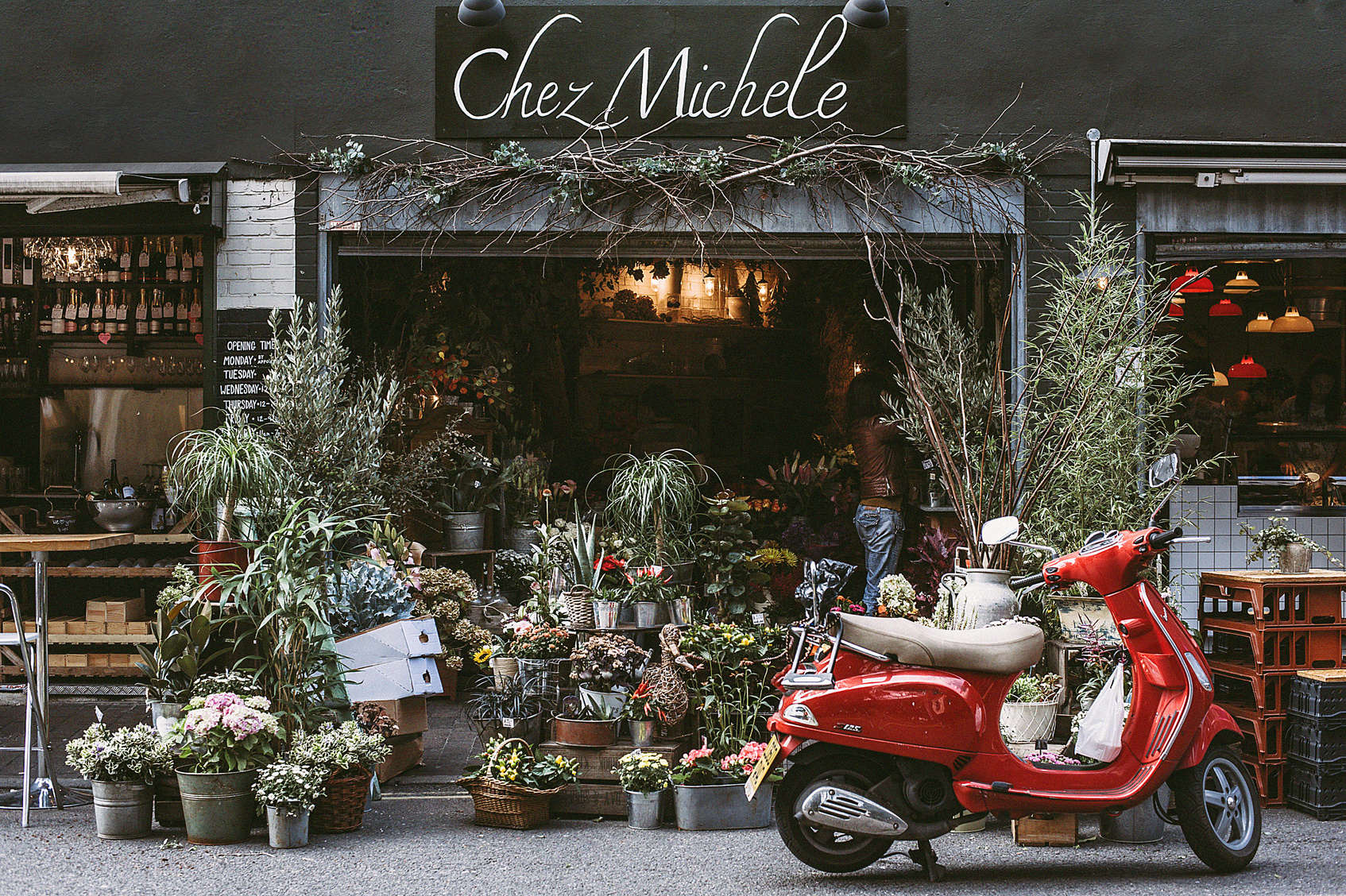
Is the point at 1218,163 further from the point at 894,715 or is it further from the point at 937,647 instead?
the point at 894,715

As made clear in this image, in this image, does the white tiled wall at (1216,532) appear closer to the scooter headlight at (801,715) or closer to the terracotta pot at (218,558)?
the scooter headlight at (801,715)

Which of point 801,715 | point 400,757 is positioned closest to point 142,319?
point 400,757

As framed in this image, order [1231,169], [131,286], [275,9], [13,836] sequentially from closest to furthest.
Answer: [13,836], [1231,169], [275,9], [131,286]

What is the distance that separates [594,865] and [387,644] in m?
2.03

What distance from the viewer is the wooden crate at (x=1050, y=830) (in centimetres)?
496

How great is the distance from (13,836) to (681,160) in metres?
5.54

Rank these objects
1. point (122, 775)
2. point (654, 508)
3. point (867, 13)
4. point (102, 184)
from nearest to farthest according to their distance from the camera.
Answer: point (122, 775), point (654, 508), point (102, 184), point (867, 13)

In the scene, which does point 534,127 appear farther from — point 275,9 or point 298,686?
point 298,686

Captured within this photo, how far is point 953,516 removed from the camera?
8.86 metres

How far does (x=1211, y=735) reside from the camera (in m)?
4.62

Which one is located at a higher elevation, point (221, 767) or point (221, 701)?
point (221, 701)

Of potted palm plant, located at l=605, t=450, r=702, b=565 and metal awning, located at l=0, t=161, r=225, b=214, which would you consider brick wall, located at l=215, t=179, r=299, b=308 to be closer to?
metal awning, located at l=0, t=161, r=225, b=214

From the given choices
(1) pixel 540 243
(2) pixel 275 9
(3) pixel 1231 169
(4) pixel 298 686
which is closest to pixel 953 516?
(3) pixel 1231 169

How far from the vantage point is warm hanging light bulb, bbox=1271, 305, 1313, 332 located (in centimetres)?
883
